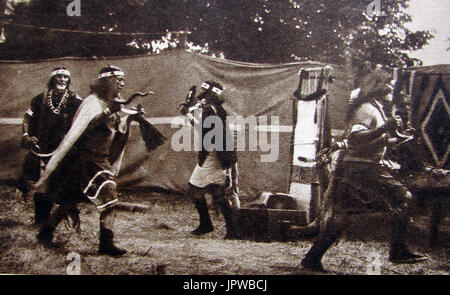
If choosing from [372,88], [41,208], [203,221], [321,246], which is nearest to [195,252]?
[203,221]

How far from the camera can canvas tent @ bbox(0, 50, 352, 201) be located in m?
4.12

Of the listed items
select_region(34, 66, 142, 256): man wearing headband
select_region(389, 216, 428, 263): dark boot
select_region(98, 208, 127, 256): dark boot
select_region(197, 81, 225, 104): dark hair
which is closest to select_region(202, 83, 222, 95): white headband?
select_region(197, 81, 225, 104): dark hair

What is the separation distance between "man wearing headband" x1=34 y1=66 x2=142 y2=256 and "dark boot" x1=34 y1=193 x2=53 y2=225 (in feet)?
0.52

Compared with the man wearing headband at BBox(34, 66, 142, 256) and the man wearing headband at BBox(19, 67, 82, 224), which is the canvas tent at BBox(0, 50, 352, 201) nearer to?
the man wearing headband at BBox(19, 67, 82, 224)

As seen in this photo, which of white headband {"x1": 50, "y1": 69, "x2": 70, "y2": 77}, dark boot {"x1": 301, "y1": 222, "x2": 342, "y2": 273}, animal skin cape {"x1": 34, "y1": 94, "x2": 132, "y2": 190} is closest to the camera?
dark boot {"x1": 301, "y1": 222, "x2": 342, "y2": 273}

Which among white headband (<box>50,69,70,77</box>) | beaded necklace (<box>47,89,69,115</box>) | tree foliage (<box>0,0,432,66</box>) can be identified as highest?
tree foliage (<box>0,0,432,66</box>)

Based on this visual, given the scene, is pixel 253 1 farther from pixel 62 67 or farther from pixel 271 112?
pixel 62 67

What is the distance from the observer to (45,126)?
13.8 feet

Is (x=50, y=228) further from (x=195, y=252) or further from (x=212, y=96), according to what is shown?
(x=212, y=96)

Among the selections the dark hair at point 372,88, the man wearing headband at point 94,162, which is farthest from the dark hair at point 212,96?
the dark hair at point 372,88

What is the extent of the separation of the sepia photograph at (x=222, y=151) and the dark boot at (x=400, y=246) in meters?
0.01

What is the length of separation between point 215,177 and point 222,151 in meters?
0.26

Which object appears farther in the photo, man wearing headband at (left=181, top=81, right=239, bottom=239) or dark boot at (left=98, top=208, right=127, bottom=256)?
man wearing headband at (left=181, top=81, right=239, bottom=239)

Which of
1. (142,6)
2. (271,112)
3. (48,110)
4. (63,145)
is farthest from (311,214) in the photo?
(142,6)
